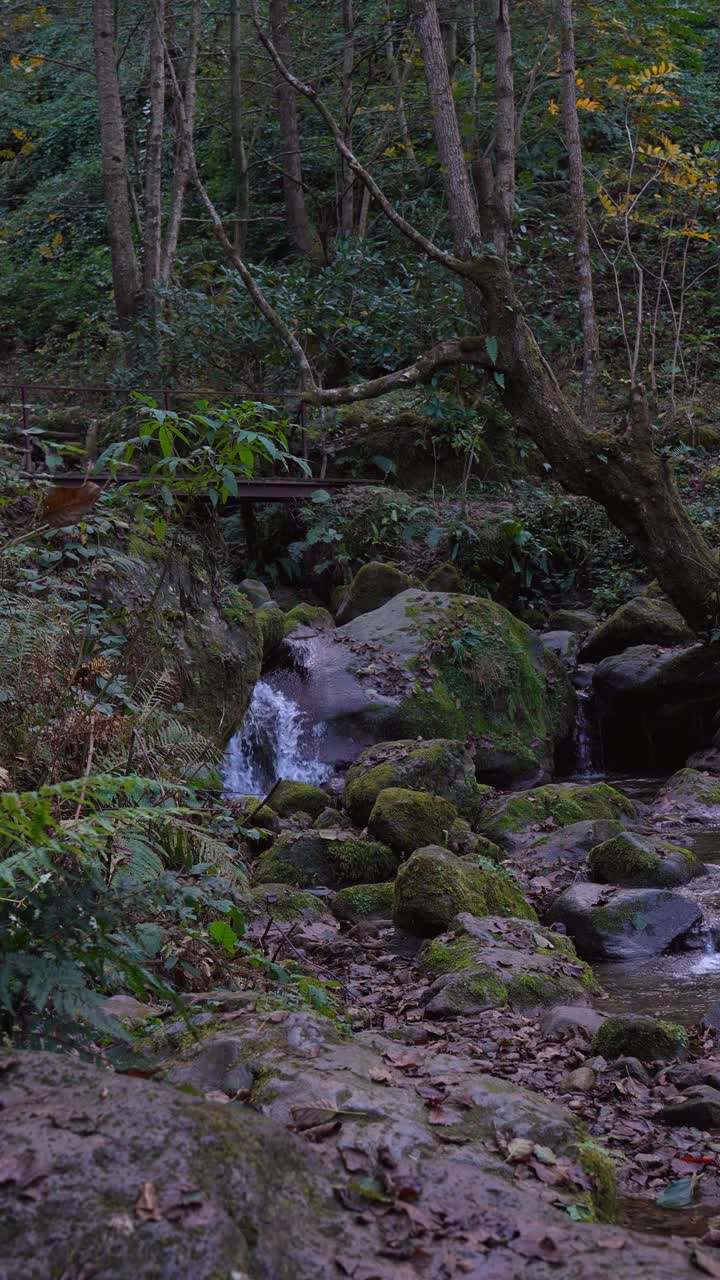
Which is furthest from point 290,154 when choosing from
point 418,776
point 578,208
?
point 418,776

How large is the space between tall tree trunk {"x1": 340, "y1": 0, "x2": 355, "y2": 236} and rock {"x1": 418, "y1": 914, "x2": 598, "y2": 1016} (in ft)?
52.6

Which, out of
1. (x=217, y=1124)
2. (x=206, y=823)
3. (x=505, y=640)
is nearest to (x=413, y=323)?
(x=505, y=640)

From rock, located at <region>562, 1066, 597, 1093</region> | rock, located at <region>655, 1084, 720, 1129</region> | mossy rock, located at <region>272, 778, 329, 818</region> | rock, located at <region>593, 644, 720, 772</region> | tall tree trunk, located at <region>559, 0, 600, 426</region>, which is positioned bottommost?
rock, located at <region>593, 644, 720, 772</region>

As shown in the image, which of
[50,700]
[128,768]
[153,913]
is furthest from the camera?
[50,700]

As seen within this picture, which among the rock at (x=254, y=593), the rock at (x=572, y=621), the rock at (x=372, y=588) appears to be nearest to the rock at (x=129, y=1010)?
the rock at (x=254, y=593)

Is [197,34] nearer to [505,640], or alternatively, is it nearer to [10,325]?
[10,325]

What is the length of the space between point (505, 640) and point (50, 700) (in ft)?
26.0

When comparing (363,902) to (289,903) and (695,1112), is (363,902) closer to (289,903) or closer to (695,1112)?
(289,903)

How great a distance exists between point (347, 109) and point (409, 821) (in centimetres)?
1574

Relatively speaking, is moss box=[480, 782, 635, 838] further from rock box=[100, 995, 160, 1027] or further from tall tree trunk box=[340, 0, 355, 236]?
tall tree trunk box=[340, 0, 355, 236]

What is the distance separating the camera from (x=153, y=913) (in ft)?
12.8

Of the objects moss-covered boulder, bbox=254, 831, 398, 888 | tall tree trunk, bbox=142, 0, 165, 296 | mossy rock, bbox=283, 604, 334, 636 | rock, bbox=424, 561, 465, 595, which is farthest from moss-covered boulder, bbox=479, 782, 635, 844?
tall tree trunk, bbox=142, 0, 165, 296

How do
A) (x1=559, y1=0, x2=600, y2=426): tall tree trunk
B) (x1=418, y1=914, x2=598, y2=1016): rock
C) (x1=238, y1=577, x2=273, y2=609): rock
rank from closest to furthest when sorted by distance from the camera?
(x1=418, y1=914, x2=598, y2=1016): rock
(x1=238, y1=577, x2=273, y2=609): rock
(x1=559, y1=0, x2=600, y2=426): tall tree trunk

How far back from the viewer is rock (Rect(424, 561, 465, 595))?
1512 centimetres
